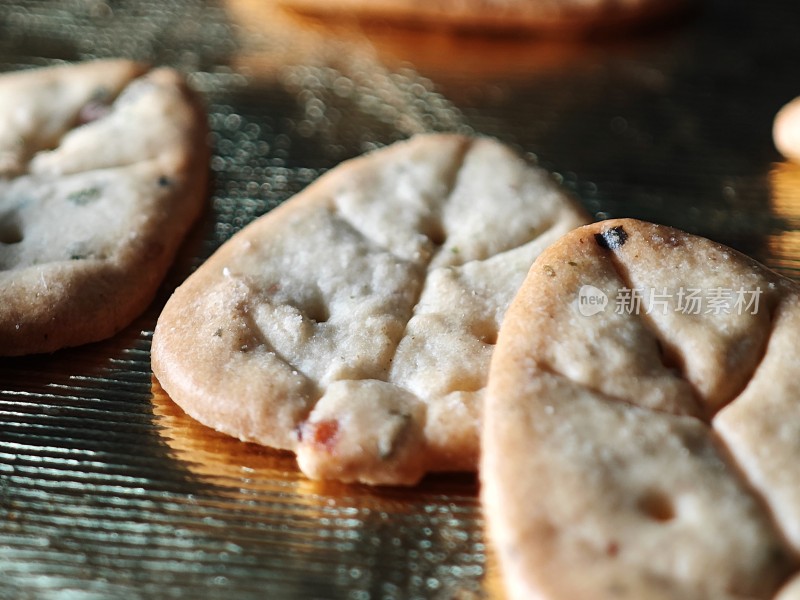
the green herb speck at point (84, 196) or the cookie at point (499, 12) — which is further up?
the cookie at point (499, 12)

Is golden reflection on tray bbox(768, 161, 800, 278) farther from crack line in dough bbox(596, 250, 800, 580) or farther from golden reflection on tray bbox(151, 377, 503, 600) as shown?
golden reflection on tray bbox(151, 377, 503, 600)

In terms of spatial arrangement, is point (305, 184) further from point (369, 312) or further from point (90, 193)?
point (369, 312)

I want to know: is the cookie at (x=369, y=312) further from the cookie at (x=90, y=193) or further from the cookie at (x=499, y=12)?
the cookie at (x=499, y=12)

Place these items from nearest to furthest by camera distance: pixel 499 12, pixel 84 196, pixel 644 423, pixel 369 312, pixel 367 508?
pixel 644 423 < pixel 367 508 < pixel 369 312 < pixel 84 196 < pixel 499 12

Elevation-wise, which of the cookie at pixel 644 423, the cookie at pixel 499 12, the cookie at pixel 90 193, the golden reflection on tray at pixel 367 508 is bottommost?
the cookie at pixel 90 193

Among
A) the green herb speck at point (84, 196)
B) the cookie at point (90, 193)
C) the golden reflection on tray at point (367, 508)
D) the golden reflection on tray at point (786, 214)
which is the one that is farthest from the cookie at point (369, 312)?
the golden reflection on tray at point (786, 214)

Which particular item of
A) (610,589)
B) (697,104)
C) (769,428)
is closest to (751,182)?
(697,104)

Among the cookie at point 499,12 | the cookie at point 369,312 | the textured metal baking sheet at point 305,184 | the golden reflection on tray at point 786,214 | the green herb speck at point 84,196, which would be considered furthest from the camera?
the cookie at point 499,12

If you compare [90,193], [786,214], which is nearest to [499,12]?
[786,214]
